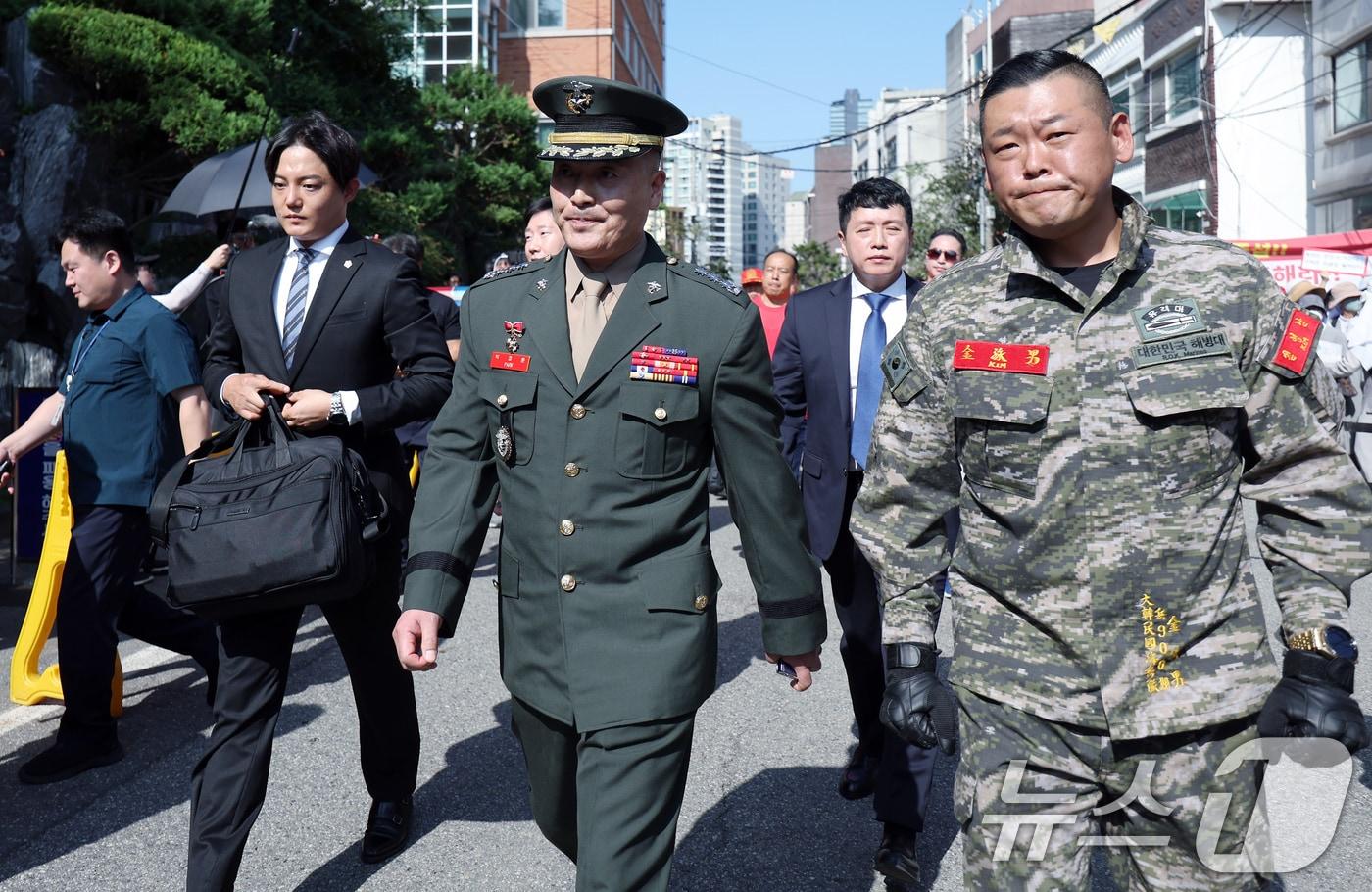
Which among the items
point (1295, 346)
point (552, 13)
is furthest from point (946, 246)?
point (552, 13)

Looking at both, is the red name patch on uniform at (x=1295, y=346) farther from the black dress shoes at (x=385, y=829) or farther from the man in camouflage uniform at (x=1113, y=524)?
the black dress shoes at (x=385, y=829)

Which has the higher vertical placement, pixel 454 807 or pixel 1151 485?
pixel 1151 485

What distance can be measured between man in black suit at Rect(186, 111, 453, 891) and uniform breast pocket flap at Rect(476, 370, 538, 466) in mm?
852

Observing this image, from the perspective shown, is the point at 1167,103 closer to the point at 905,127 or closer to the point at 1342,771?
the point at 1342,771

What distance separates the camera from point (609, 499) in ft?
8.55

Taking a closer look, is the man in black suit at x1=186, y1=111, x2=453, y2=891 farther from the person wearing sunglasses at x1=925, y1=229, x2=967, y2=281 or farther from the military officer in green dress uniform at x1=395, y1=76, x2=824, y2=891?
the person wearing sunglasses at x1=925, y1=229, x2=967, y2=281

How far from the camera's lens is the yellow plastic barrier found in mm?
5043

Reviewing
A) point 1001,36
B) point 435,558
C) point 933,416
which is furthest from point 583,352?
point 1001,36

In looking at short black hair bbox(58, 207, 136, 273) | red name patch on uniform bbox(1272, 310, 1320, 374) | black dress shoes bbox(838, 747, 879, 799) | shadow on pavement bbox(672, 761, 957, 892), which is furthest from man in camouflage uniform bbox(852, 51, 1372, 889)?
short black hair bbox(58, 207, 136, 273)

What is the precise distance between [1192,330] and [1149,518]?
0.33 m

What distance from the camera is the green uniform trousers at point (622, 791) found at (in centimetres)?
248

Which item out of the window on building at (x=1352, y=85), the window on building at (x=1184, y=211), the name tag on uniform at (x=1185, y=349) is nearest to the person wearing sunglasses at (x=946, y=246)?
the name tag on uniform at (x=1185, y=349)

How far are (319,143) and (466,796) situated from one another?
2208 mm

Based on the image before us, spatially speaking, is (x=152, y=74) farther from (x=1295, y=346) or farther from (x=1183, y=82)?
(x=1183, y=82)
